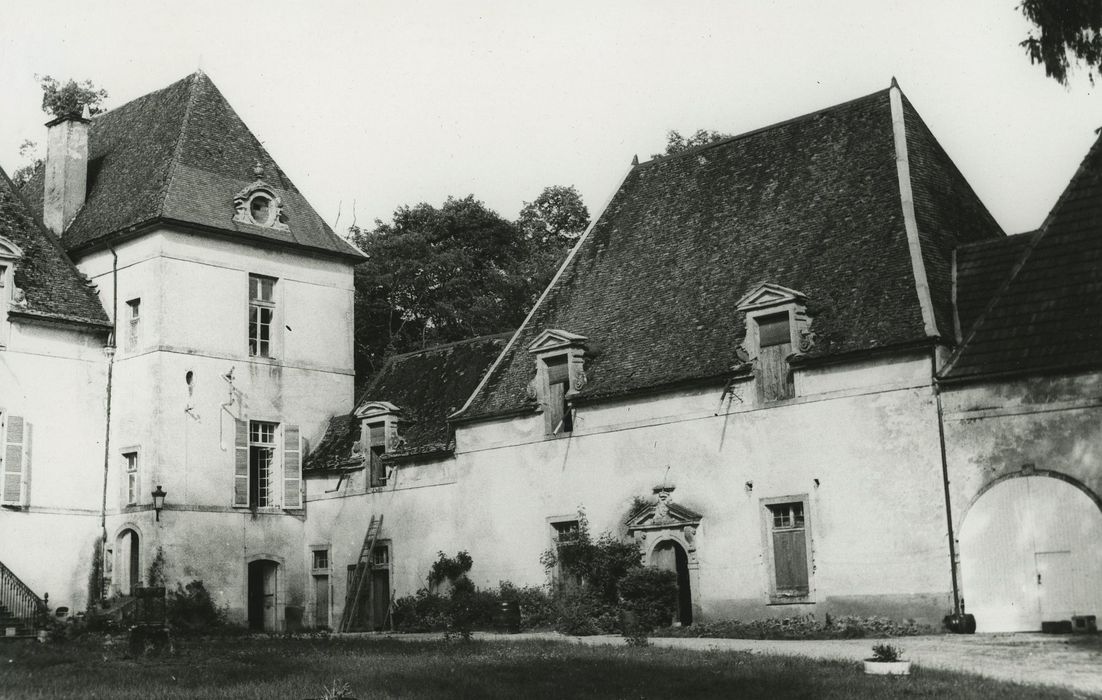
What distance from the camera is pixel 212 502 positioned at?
→ 3023cm

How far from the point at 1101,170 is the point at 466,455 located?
14.6 metres

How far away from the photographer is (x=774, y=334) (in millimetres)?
24234

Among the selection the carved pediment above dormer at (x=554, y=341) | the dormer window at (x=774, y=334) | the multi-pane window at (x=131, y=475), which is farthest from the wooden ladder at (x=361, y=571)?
the dormer window at (x=774, y=334)

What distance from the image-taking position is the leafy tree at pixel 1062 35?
53.6ft

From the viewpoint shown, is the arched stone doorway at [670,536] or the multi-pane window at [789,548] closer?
the multi-pane window at [789,548]

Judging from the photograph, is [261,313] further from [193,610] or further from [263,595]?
[193,610]

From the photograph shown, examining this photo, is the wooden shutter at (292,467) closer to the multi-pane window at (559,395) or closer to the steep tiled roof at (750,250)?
the steep tiled roof at (750,250)

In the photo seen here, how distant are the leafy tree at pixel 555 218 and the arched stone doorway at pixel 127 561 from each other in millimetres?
22410

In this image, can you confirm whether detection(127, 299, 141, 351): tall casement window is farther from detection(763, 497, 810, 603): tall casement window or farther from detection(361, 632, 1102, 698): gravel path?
detection(763, 497, 810, 603): tall casement window

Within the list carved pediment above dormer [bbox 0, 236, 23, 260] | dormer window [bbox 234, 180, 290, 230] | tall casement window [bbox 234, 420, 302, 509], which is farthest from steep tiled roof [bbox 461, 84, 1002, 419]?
carved pediment above dormer [bbox 0, 236, 23, 260]

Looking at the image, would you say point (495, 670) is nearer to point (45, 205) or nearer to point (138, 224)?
point (138, 224)

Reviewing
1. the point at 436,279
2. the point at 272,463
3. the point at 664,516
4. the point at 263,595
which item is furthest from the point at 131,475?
the point at 436,279

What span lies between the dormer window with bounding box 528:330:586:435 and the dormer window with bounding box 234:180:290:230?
28.6 ft

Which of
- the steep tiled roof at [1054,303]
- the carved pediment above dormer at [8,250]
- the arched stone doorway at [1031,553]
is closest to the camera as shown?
the arched stone doorway at [1031,553]
